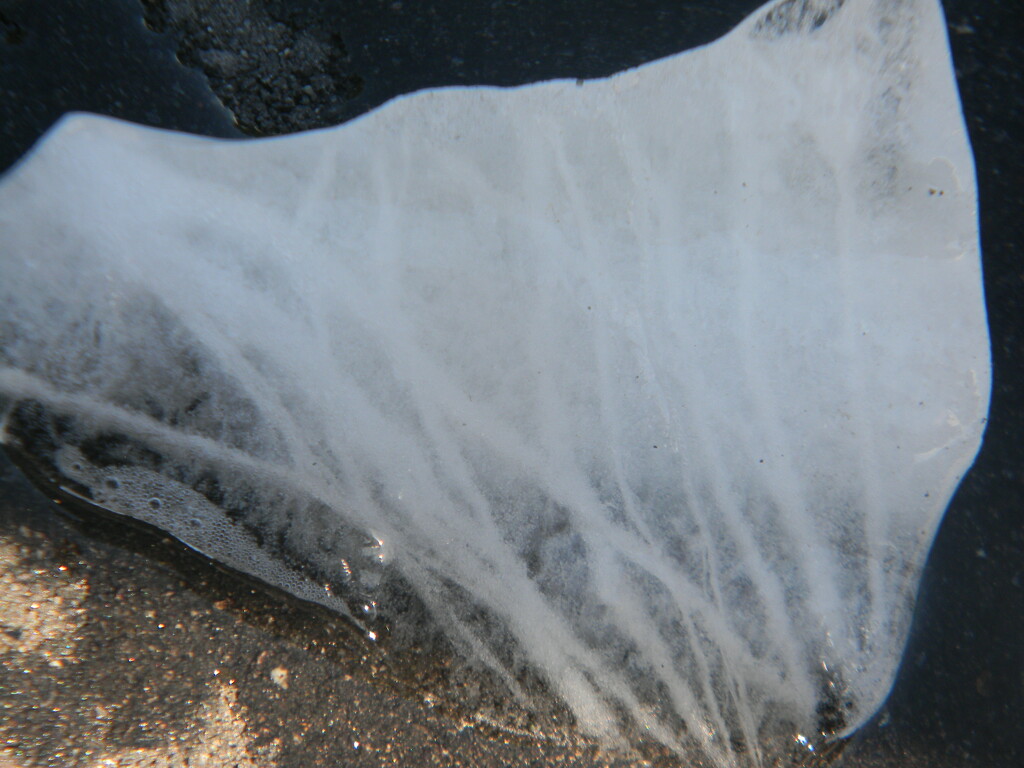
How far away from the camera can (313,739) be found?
713 millimetres

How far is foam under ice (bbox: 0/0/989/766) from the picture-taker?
0.75m

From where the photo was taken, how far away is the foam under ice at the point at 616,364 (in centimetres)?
75

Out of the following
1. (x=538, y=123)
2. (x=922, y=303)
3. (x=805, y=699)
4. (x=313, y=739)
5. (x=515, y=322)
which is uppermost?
(x=538, y=123)

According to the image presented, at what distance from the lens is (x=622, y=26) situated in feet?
2.52

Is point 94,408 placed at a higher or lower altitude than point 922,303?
higher

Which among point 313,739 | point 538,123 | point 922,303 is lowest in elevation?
point 313,739

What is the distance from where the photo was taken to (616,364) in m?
0.77

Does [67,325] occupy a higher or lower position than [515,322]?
higher

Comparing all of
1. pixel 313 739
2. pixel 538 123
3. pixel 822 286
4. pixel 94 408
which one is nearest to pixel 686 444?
pixel 822 286

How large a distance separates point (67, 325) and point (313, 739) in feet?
2.06

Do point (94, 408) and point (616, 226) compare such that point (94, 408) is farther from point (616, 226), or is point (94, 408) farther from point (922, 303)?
point (922, 303)

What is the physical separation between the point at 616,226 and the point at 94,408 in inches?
29.3

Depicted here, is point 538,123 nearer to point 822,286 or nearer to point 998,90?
point 822,286

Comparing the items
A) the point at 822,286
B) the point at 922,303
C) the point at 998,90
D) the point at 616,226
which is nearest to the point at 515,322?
the point at 616,226
